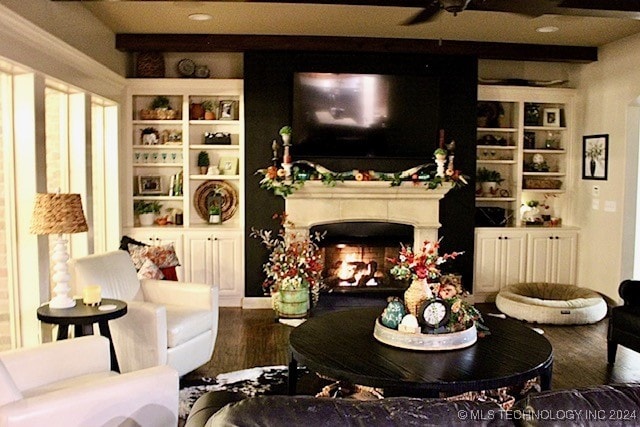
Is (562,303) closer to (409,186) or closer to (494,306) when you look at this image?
(494,306)

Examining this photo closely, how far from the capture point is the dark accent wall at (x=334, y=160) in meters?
6.32

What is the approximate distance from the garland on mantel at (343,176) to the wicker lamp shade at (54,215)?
2610 mm

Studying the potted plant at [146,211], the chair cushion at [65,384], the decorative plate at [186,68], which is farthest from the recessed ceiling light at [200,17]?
the chair cushion at [65,384]

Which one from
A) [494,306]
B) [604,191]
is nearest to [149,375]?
[494,306]

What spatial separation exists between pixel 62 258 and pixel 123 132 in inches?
114

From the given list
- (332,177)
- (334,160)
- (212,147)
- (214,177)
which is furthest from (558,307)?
(212,147)

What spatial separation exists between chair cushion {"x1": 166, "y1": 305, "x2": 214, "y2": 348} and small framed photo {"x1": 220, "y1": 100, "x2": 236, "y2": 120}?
2627mm

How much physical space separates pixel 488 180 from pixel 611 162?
1247 mm

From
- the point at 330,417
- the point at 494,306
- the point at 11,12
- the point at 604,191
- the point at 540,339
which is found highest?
the point at 11,12

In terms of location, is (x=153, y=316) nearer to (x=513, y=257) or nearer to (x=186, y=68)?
(x=186, y=68)

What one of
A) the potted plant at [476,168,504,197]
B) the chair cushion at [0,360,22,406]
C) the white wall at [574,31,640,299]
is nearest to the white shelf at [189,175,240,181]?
the potted plant at [476,168,504,197]

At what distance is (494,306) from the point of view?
6625mm

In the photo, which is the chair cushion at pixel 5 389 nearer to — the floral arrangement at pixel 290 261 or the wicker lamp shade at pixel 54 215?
the wicker lamp shade at pixel 54 215

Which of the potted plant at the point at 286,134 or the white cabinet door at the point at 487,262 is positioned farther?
the white cabinet door at the point at 487,262
